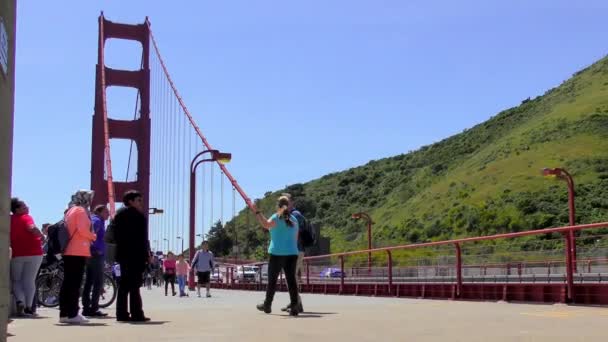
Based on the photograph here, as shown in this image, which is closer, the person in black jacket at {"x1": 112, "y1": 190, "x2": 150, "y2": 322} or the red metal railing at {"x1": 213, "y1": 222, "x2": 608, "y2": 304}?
the person in black jacket at {"x1": 112, "y1": 190, "x2": 150, "y2": 322}

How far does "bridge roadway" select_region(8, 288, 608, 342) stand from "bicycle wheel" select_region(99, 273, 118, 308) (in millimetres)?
2597

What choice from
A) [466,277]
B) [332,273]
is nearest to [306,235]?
[466,277]

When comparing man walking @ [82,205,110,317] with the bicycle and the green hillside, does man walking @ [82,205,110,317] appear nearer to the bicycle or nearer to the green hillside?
the bicycle

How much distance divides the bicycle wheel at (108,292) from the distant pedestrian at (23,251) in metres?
2.85

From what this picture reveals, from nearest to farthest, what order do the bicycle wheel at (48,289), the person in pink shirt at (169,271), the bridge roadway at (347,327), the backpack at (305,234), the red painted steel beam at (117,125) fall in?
the bridge roadway at (347,327), the backpack at (305,234), the bicycle wheel at (48,289), the person in pink shirt at (169,271), the red painted steel beam at (117,125)

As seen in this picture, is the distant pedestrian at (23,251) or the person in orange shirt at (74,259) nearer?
the person in orange shirt at (74,259)

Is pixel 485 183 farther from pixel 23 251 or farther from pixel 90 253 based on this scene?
pixel 23 251

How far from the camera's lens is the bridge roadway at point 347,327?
7.71 meters

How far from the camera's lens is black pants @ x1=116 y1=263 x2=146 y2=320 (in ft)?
32.7

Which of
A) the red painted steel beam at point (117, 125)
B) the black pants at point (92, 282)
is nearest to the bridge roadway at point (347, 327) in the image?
the black pants at point (92, 282)

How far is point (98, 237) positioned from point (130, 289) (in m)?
1.31

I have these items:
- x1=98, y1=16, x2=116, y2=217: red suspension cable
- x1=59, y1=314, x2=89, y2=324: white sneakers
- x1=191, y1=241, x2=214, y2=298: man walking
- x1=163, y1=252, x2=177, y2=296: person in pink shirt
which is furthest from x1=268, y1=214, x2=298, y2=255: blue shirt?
x1=98, y1=16, x2=116, y2=217: red suspension cable

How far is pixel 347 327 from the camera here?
344 inches

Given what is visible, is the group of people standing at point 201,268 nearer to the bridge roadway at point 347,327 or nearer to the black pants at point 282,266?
the black pants at point 282,266
